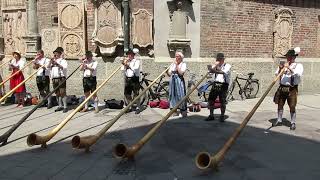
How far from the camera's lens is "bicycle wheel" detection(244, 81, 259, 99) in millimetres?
14125

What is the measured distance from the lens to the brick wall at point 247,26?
44.1 feet

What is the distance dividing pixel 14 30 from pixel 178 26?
A: 593 cm

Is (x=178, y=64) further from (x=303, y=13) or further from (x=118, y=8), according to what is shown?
(x=303, y=13)

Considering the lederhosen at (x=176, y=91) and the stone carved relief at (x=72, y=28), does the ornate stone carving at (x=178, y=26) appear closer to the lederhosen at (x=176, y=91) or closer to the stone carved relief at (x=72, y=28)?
the lederhosen at (x=176, y=91)

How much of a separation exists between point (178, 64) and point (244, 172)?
4677 millimetres

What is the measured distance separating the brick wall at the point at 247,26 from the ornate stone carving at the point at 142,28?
1814 millimetres

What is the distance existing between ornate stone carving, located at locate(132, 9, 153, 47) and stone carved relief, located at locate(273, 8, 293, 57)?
4.88 metres

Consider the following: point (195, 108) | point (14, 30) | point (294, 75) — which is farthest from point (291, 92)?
point (14, 30)

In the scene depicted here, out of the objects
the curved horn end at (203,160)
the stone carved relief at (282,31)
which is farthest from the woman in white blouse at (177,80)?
the stone carved relief at (282,31)

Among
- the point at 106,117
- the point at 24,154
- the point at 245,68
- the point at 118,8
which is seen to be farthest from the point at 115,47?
the point at 24,154

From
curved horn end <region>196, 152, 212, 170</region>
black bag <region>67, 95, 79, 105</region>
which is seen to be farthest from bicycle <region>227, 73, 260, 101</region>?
curved horn end <region>196, 152, 212, 170</region>

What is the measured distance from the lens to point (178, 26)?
42.4 ft

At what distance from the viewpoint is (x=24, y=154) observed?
719 cm

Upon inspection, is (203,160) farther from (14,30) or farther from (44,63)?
(14,30)
